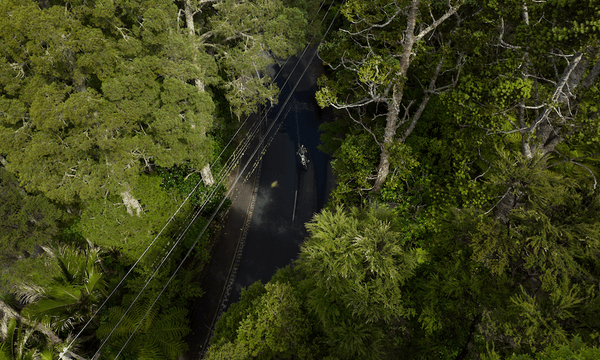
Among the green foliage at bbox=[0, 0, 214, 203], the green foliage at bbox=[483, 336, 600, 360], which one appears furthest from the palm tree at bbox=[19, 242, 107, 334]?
the green foliage at bbox=[483, 336, 600, 360]

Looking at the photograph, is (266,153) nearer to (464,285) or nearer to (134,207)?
(134,207)

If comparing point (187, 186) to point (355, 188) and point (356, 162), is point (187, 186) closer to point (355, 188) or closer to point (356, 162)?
point (355, 188)

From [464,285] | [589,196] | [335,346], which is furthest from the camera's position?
[335,346]

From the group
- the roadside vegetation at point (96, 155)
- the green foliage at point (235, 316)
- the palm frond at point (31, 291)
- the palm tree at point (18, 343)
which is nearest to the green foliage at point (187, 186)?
the roadside vegetation at point (96, 155)

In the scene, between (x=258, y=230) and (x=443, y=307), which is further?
(x=258, y=230)

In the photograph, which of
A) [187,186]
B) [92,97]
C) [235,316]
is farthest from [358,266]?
[187,186]

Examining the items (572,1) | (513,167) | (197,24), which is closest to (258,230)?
(197,24)

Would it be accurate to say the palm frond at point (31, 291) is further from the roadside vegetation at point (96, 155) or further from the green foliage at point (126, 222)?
the green foliage at point (126, 222)
